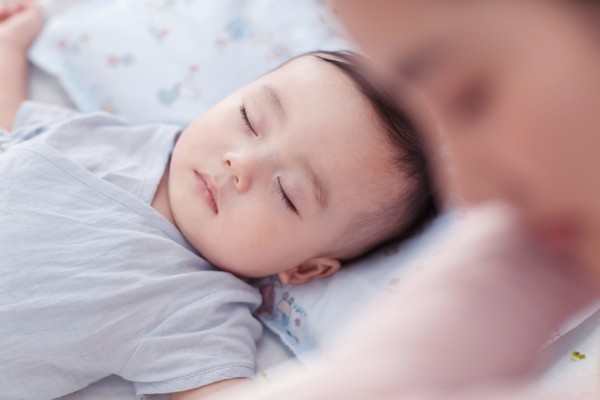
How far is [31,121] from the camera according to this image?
3.89ft

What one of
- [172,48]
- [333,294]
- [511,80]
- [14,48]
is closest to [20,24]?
[14,48]

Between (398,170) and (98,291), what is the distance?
530 millimetres

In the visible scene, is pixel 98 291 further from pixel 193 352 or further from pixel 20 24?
pixel 20 24

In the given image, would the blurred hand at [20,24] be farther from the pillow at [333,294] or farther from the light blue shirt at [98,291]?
the pillow at [333,294]

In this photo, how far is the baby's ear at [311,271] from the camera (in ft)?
3.68

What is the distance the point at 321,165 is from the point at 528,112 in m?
0.67

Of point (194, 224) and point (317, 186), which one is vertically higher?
point (317, 186)

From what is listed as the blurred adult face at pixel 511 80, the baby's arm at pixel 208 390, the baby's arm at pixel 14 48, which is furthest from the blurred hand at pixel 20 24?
the blurred adult face at pixel 511 80

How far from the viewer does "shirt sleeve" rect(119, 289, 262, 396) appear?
37.5 inches

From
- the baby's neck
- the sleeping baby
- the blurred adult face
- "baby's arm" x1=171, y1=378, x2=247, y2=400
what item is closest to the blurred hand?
the sleeping baby

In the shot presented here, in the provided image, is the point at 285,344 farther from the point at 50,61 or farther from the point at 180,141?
the point at 50,61

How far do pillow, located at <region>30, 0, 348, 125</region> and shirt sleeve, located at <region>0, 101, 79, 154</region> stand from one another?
0.16m

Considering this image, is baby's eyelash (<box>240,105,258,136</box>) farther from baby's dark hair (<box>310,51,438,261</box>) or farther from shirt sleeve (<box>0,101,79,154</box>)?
shirt sleeve (<box>0,101,79,154</box>)

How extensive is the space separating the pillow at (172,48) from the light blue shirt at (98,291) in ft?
0.98
